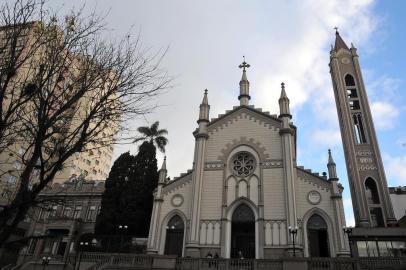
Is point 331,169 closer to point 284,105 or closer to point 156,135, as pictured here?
point 284,105

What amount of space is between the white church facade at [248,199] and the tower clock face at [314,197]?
0.08 metres

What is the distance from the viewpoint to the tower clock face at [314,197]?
90.4 feet

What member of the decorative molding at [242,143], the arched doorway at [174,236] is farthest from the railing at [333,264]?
the arched doorway at [174,236]

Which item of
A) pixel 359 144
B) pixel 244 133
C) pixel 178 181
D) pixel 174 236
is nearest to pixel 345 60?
pixel 359 144

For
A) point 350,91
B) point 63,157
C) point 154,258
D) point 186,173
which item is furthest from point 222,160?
point 350,91

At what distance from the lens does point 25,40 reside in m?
10.0

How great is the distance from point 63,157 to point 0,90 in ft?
7.56

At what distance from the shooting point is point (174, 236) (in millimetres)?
29062

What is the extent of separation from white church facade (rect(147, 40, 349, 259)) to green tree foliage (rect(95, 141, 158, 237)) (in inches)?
191

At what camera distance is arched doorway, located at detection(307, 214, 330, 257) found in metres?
26.0

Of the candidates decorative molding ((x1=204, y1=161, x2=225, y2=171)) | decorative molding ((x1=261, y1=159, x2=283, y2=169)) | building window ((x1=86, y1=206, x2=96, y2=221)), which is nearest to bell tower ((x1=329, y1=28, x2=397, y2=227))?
decorative molding ((x1=261, y1=159, x2=283, y2=169))

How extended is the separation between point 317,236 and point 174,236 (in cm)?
1168

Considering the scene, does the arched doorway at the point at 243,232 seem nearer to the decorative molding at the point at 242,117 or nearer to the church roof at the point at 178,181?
the church roof at the point at 178,181

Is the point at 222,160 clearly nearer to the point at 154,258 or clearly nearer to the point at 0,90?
the point at 154,258
